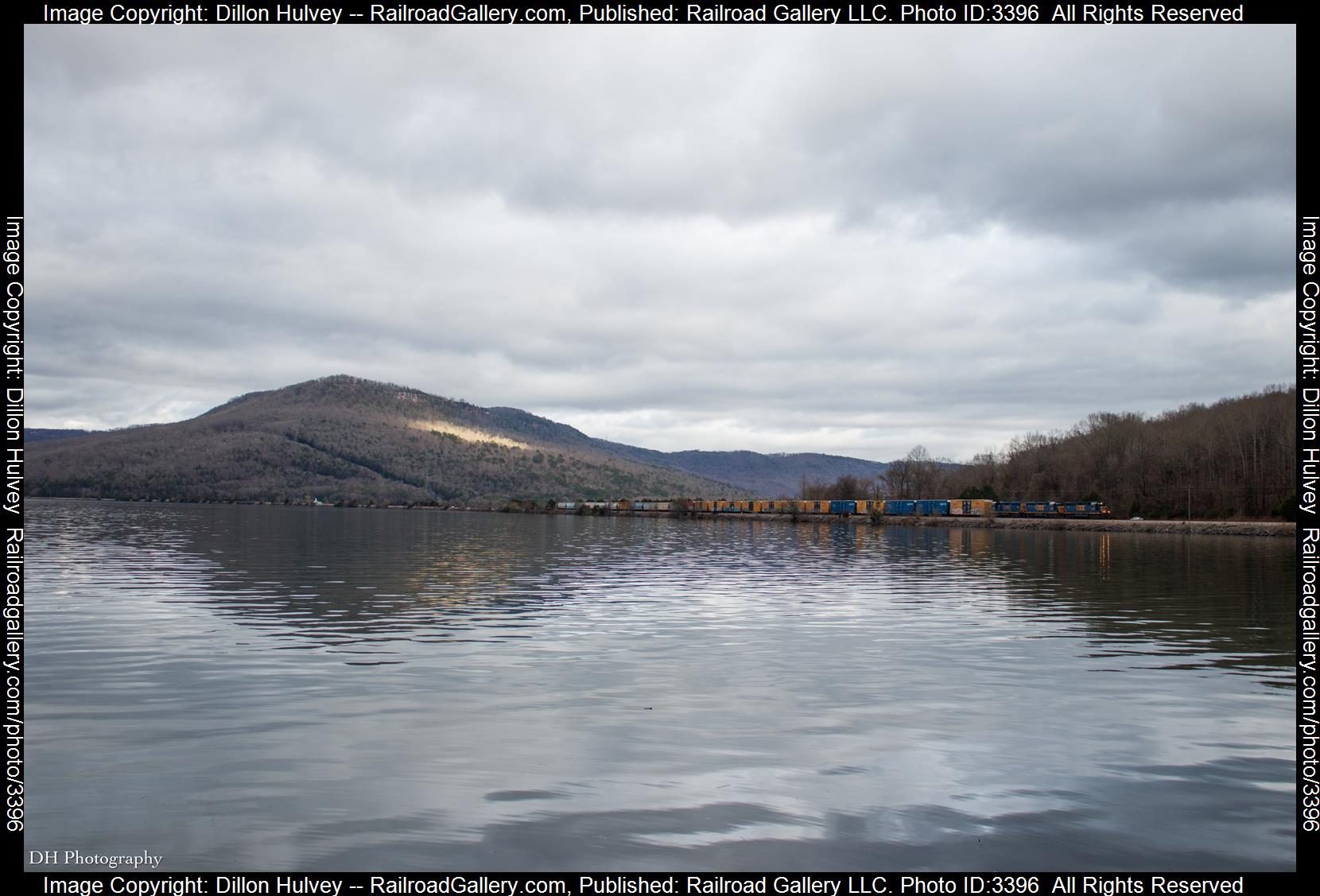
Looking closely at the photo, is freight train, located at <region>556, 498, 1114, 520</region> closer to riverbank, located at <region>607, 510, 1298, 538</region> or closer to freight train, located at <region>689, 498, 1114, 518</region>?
freight train, located at <region>689, 498, 1114, 518</region>

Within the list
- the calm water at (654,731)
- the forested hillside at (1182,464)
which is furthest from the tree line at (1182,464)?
the calm water at (654,731)

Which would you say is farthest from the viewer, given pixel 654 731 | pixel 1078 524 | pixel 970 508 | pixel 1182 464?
pixel 970 508

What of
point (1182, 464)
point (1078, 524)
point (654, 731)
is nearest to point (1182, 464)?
point (1182, 464)

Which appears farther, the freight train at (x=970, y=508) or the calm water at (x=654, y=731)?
the freight train at (x=970, y=508)

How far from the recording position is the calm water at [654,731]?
32.3 feet

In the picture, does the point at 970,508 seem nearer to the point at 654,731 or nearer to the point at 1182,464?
the point at 1182,464

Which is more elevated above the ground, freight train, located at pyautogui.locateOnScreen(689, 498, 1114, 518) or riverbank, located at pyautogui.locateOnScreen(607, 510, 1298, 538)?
freight train, located at pyautogui.locateOnScreen(689, 498, 1114, 518)

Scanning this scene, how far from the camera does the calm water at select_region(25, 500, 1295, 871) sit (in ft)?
32.3

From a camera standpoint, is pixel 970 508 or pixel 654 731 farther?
pixel 970 508

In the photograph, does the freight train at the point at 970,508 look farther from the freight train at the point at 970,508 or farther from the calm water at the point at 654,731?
the calm water at the point at 654,731

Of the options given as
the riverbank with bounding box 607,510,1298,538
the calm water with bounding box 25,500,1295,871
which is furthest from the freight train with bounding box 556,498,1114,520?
the calm water with bounding box 25,500,1295,871

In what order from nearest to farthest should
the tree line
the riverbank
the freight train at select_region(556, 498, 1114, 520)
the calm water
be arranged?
the calm water
the riverbank
the tree line
the freight train at select_region(556, 498, 1114, 520)

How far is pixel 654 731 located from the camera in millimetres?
14133

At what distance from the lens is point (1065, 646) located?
74.7 feet
